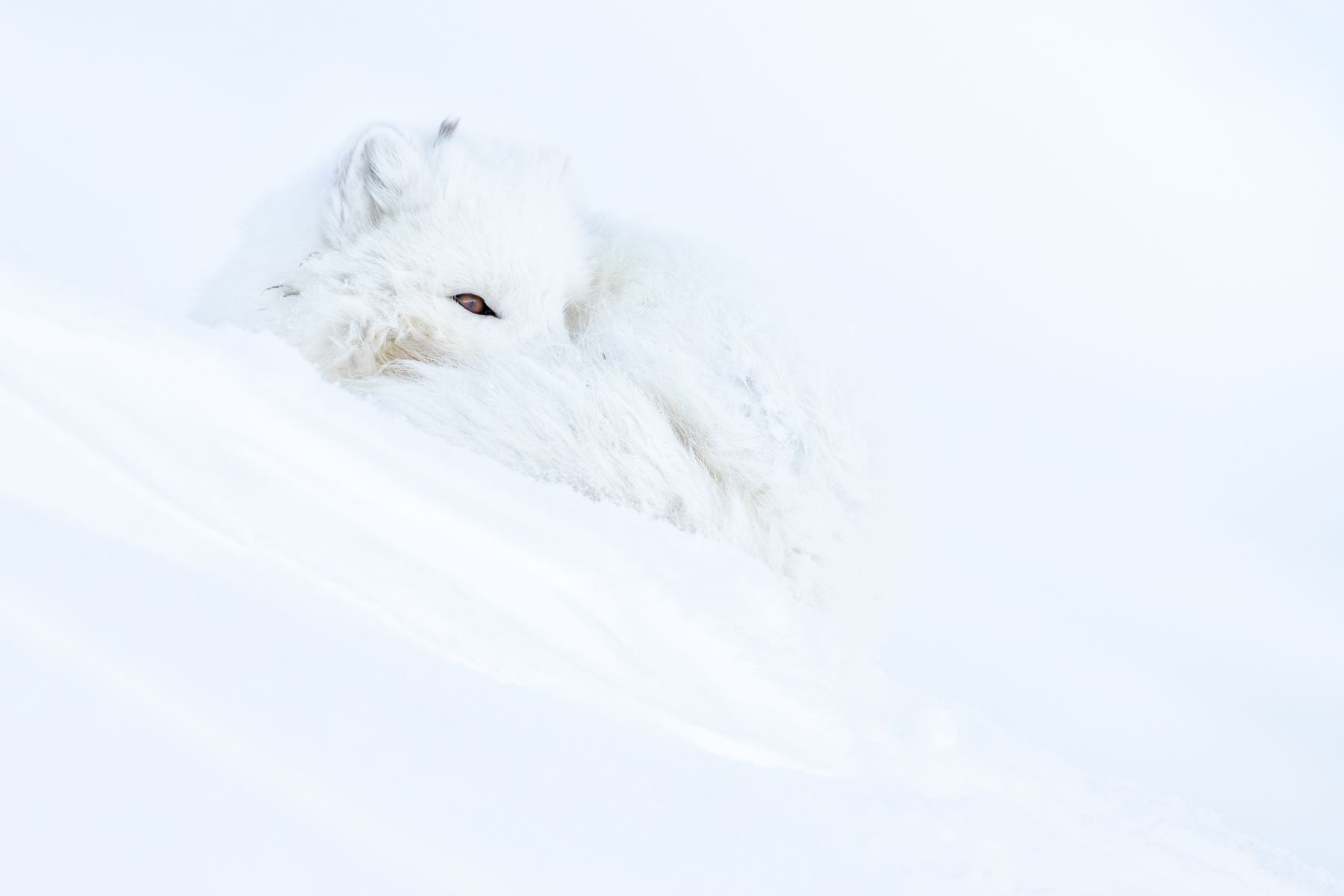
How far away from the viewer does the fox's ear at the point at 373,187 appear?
54.9 inches

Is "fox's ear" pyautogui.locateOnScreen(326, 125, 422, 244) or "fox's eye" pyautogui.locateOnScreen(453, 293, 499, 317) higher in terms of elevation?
"fox's ear" pyautogui.locateOnScreen(326, 125, 422, 244)

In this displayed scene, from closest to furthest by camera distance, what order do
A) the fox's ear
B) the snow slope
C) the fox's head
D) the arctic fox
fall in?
1. the snow slope
2. the arctic fox
3. the fox's head
4. the fox's ear

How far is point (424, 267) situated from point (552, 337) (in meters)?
0.21

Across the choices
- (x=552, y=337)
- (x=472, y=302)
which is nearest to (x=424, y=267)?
(x=472, y=302)

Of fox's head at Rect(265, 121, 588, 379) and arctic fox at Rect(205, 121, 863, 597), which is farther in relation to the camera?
fox's head at Rect(265, 121, 588, 379)

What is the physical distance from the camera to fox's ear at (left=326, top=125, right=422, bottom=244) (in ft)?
4.57

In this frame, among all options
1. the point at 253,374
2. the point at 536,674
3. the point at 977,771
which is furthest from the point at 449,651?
the point at 977,771

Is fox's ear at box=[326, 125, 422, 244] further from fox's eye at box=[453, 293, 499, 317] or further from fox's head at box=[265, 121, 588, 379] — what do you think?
fox's eye at box=[453, 293, 499, 317]

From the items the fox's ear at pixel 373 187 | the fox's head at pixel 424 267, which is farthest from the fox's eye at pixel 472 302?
the fox's ear at pixel 373 187

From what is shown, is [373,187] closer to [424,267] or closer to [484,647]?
[424,267]

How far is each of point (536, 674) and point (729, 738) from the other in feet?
0.56

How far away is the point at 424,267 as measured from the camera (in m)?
1.33

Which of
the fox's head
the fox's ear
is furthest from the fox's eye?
the fox's ear

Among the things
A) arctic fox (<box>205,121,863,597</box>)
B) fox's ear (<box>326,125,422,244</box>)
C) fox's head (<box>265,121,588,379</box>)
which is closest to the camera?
arctic fox (<box>205,121,863,597</box>)
